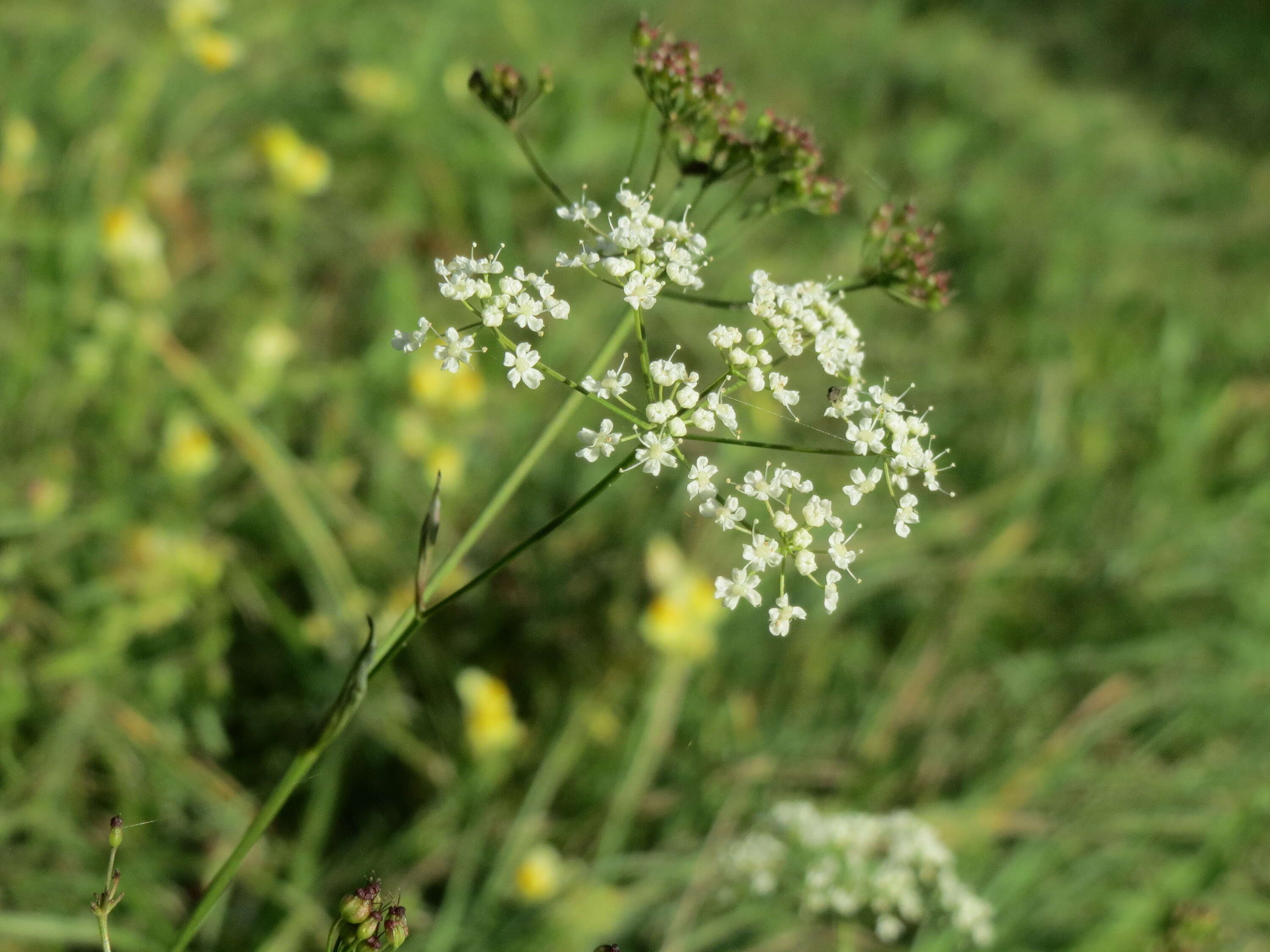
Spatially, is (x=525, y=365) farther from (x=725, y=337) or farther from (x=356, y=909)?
(x=356, y=909)

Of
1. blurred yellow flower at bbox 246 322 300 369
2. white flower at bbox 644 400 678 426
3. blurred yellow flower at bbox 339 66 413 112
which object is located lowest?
white flower at bbox 644 400 678 426

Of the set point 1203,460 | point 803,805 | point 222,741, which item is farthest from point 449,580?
point 1203,460

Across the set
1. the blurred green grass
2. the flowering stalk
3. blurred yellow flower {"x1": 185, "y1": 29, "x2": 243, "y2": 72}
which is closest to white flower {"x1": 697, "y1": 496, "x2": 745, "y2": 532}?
the flowering stalk

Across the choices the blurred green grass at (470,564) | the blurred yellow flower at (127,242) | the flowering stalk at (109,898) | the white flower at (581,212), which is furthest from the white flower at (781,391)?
the blurred yellow flower at (127,242)

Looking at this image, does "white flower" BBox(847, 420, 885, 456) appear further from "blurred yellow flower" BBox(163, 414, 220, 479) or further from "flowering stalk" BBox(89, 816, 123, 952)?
"blurred yellow flower" BBox(163, 414, 220, 479)

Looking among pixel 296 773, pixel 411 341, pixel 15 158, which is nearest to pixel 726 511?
pixel 411 341
